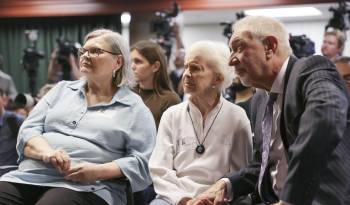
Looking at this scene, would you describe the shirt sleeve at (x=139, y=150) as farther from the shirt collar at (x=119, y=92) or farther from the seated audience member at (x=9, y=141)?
the seated audience member at (x=9, y=141)

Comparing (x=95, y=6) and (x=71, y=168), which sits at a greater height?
(x=95, y=6)

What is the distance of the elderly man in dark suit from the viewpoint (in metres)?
1.06

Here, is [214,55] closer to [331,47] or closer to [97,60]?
[97,60]

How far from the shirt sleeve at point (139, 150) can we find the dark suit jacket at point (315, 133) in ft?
2.12

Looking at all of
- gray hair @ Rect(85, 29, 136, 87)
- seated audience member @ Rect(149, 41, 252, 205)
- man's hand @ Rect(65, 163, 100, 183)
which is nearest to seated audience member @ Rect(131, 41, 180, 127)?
gray hair @ Rect(85, 29, 136, 87)

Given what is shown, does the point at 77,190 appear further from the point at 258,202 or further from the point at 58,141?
the point at 258,202

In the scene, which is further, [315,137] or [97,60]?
[97,60]

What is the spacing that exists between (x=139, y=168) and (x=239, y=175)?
40cm

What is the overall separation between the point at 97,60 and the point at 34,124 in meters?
0.35

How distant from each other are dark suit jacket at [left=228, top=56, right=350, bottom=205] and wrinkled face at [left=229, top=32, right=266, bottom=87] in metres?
0.09

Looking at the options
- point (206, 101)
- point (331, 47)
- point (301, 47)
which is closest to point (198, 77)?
point (206, 101)

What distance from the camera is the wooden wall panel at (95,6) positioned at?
5.27m

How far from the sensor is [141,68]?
2324 mm

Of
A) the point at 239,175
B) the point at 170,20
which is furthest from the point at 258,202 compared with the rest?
the point at 170,20
